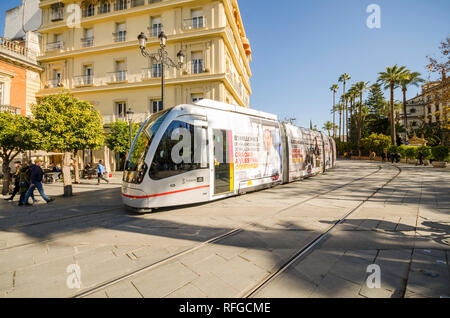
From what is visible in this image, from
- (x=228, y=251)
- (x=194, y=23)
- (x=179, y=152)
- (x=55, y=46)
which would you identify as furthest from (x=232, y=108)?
(x=55, y=46)

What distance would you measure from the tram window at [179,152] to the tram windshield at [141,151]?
301 mm

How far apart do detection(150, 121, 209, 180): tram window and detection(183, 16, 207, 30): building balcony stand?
649 inches

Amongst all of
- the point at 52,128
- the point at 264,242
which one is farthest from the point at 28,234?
the point at 52,128

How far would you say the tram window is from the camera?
18.1ft

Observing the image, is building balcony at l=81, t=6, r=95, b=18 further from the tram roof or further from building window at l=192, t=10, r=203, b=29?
the tram roof

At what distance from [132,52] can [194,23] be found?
6.54m

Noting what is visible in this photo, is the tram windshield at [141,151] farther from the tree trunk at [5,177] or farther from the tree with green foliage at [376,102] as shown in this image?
the tree with green foliage at [376,102]

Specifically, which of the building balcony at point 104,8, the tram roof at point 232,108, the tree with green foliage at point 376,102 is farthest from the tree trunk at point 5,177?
the tree with green foliage at point 376,102

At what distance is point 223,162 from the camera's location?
6.71 m

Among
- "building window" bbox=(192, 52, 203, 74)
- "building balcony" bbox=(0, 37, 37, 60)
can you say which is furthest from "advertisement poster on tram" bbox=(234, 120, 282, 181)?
"building balcony" bbox=(0, 37, 37, 60)

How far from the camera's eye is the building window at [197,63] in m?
18.7

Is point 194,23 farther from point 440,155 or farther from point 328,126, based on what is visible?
point 328,126

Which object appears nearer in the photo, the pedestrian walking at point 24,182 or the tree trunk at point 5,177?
the pedestrian walking at point 24,182

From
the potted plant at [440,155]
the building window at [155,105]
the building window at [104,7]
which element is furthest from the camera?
the building window at [104,7]
